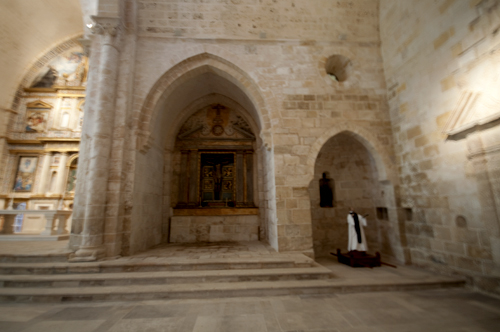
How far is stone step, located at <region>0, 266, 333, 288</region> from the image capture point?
3.88m

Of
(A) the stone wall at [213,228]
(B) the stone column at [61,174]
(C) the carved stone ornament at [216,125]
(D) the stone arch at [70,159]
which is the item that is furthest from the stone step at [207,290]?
(D) the stone arch at [70,159]

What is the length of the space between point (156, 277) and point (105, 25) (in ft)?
19.1

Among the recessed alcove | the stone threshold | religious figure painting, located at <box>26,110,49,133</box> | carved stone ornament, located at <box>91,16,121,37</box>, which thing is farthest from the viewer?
religious figure painting, located at <box>26,110,49,133</box>

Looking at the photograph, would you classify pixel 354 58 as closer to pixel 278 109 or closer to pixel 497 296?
pixel 278 109

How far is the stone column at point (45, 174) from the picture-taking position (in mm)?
11479

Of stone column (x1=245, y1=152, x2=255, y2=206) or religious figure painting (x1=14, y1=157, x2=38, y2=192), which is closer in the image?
→ stone column (x1=245, y1=152, x2=255, y2=206)

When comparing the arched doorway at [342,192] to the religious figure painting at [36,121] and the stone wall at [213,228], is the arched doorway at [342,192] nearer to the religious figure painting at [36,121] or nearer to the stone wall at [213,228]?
the stone wall at [213,228]

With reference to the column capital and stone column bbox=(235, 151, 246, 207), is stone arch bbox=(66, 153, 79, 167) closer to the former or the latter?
the column capital

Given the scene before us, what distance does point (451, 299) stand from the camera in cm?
349

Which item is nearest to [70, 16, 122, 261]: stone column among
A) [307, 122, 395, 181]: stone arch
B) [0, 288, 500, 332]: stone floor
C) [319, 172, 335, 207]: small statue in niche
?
[0, 288, 500, 332]: stone floor

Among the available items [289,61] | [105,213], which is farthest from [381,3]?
[105,213]

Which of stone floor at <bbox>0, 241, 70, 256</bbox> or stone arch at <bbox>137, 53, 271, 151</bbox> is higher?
stone arch at <bbox>137, 53, 271, 151</bbox>

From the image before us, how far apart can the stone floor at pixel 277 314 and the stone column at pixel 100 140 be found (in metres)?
1.35

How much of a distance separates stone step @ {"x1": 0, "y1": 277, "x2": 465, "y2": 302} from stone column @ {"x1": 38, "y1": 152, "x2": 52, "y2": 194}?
10.2 metres
